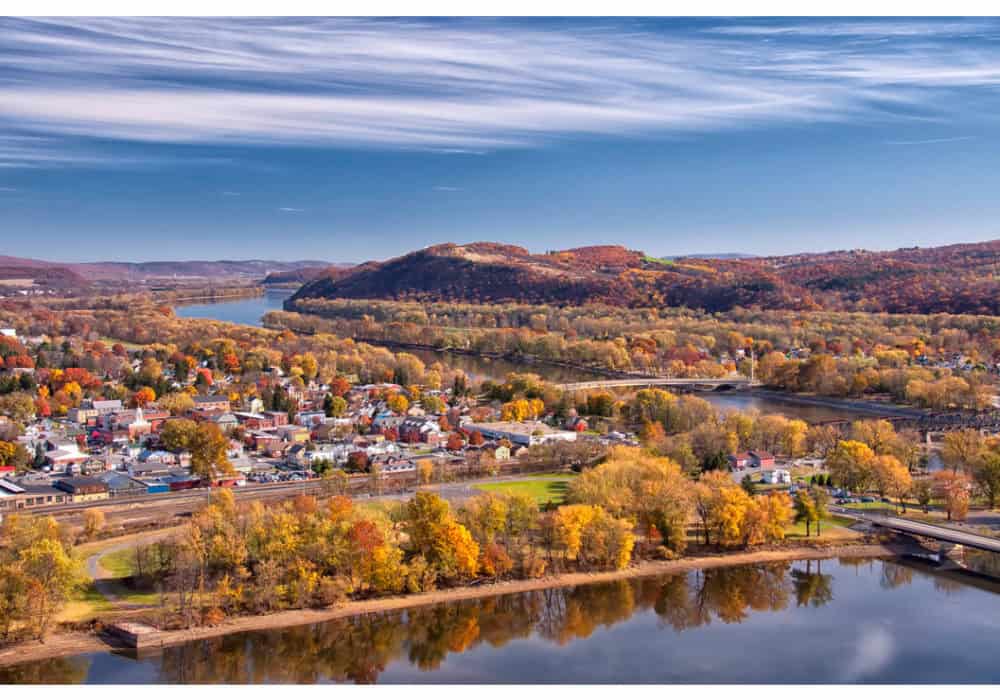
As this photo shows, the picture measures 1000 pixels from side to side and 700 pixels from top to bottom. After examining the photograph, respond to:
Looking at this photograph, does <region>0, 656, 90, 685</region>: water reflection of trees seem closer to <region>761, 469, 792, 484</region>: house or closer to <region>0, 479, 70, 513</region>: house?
<region>0, 479, 70, 513</region>: house

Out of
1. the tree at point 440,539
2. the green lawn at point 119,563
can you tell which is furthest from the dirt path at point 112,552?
the tree at point 440,539

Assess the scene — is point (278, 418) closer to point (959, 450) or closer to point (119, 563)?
point (119, 563)

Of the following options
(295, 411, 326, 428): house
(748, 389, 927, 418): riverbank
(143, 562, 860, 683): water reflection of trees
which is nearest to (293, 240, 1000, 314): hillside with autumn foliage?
(748, 389, 927, 418): riverbank

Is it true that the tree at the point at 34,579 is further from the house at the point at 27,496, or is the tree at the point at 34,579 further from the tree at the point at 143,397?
the tree at the point at 143,397

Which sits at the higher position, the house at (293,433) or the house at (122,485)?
the house at (293,433)

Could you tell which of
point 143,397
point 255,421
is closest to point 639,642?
point 255,421
